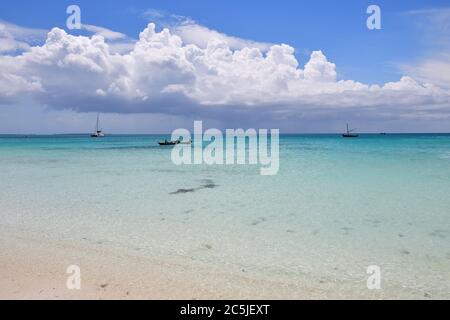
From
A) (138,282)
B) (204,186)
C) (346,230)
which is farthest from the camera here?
(204,186)

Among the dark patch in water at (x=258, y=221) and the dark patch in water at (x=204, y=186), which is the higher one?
the dark patch in water at (x=204, y=186)

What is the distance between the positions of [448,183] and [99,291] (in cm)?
1803

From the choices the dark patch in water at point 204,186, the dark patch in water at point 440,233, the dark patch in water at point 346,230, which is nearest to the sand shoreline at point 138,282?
the dark patch in water at point 346,230

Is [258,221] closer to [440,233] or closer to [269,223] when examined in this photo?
[269,223]

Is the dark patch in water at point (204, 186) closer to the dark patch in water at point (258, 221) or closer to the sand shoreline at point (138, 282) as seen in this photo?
the dark patch in water at point (258, 221)

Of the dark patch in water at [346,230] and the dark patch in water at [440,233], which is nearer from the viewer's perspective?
the dark patch in water at [440,233]

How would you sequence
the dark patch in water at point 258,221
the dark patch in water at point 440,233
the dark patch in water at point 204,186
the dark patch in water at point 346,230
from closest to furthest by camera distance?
the dark patch in water at point 440,233, the dark patch in water at point 346,230, the dark patch in water at point 258,221, the dark patch in water at point 204,186

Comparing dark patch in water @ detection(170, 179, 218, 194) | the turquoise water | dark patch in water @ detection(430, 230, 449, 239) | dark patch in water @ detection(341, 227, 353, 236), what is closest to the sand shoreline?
the turquoise water

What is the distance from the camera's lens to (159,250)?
24.5 feet

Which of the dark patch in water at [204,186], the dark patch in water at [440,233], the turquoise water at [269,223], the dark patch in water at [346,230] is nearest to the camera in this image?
the turquoise water at [269,223]

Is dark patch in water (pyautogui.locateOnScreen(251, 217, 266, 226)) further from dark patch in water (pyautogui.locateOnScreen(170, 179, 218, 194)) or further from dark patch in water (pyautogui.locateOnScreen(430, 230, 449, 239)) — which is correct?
dark patch in water (pyautogui.locateOnScreen(170, 179, 218, 194))

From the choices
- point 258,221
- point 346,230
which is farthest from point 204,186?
point 346,230

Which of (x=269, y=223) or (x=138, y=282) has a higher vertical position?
(x=269, y=223)

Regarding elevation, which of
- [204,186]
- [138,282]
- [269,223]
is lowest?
[138,282]
